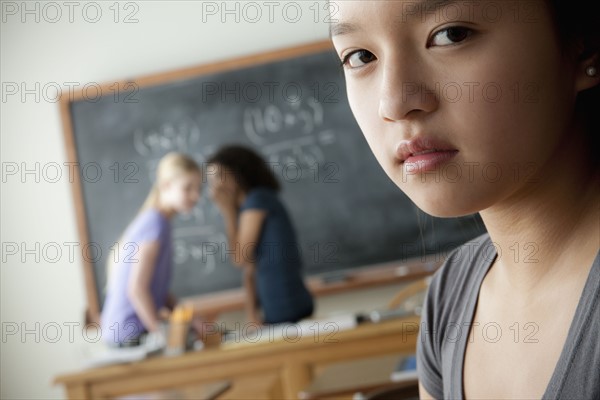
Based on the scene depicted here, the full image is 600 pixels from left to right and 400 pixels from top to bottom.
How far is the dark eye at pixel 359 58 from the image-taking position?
75cm

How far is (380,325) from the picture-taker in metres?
3.17

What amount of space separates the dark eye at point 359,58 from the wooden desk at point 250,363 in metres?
2.42

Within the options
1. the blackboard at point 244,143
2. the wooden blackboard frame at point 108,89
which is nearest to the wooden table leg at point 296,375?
the blackboard at point 244,143

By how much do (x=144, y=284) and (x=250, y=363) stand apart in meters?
0.57

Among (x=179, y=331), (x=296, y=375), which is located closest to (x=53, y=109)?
(x=179, y=331)

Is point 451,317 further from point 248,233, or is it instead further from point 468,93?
point 248,233

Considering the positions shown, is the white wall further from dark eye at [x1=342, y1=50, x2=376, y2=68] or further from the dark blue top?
dark eye at [x1=342, y1=50, x2=376, y2=68]

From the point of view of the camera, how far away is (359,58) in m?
0.76

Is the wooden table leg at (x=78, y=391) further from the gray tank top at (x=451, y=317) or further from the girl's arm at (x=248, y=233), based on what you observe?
the gray tank top at (x=451, y=317)

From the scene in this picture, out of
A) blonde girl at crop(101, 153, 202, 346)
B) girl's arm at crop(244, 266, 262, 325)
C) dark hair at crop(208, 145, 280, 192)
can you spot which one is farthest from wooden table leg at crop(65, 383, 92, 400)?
dark hair at crop(208, 145, 280, 192)

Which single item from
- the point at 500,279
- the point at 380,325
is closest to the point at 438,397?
the point at 500,279

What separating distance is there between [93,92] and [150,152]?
489mm

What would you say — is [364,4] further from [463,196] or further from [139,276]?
[139,276]

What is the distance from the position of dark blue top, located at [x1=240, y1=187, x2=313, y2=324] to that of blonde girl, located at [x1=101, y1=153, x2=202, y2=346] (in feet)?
1.01
